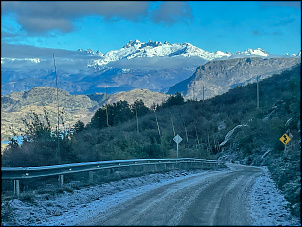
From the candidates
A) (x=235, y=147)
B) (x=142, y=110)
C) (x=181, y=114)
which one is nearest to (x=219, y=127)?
(x=181, y=114)

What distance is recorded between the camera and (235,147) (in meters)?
62.3

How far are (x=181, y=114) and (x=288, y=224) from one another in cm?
7075

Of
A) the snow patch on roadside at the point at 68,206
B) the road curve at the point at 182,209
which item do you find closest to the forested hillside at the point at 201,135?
the road curve at the point at 182,209

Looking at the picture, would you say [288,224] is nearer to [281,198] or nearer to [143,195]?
[281,198]

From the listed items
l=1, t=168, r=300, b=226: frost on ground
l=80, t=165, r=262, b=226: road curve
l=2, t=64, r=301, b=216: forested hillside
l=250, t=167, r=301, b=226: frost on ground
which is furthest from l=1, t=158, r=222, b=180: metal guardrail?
l=250, t=167, r=301, b=226: frost on ground

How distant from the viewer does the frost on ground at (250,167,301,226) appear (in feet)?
31.5

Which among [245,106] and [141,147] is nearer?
[141,147]

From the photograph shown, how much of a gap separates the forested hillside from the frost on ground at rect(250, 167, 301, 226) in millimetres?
356

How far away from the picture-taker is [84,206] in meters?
11.9

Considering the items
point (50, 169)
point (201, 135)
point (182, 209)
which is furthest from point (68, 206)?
point (201, 135)

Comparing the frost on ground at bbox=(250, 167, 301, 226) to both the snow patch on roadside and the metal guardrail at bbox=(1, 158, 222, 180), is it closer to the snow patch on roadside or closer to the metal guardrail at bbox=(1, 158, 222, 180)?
the snow patch on roadside

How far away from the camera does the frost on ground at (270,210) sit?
9602 mm

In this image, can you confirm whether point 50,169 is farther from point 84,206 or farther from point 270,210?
point 270,210

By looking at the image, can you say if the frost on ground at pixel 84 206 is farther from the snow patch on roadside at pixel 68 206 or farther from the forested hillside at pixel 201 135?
the forested hillside at pixel 201 135
